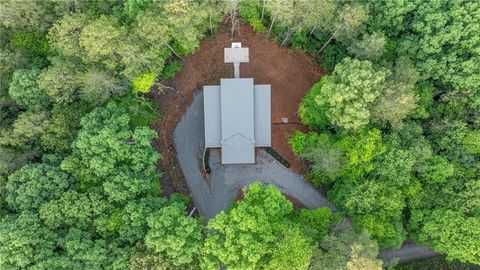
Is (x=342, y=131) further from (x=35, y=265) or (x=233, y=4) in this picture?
(x=35, y=265)

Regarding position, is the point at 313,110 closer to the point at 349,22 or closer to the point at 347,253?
the point at 349,22

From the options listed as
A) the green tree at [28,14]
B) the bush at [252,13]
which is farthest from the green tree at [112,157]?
the bush at [252,13]

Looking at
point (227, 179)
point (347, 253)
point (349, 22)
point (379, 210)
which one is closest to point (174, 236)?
point (227, 179)

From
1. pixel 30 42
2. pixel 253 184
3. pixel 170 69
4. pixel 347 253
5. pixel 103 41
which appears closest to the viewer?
pixel 347 253

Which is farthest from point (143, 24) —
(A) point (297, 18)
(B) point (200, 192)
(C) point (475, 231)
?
(C) point (475, 231)

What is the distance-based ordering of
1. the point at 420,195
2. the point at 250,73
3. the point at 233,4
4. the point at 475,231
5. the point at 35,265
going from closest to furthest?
the point at 35,265 < the point at 475,231 < the point at 420,195 < the point at 233,4 < the point at 250,73

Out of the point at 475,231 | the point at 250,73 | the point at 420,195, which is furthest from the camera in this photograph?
the point at 250,73
